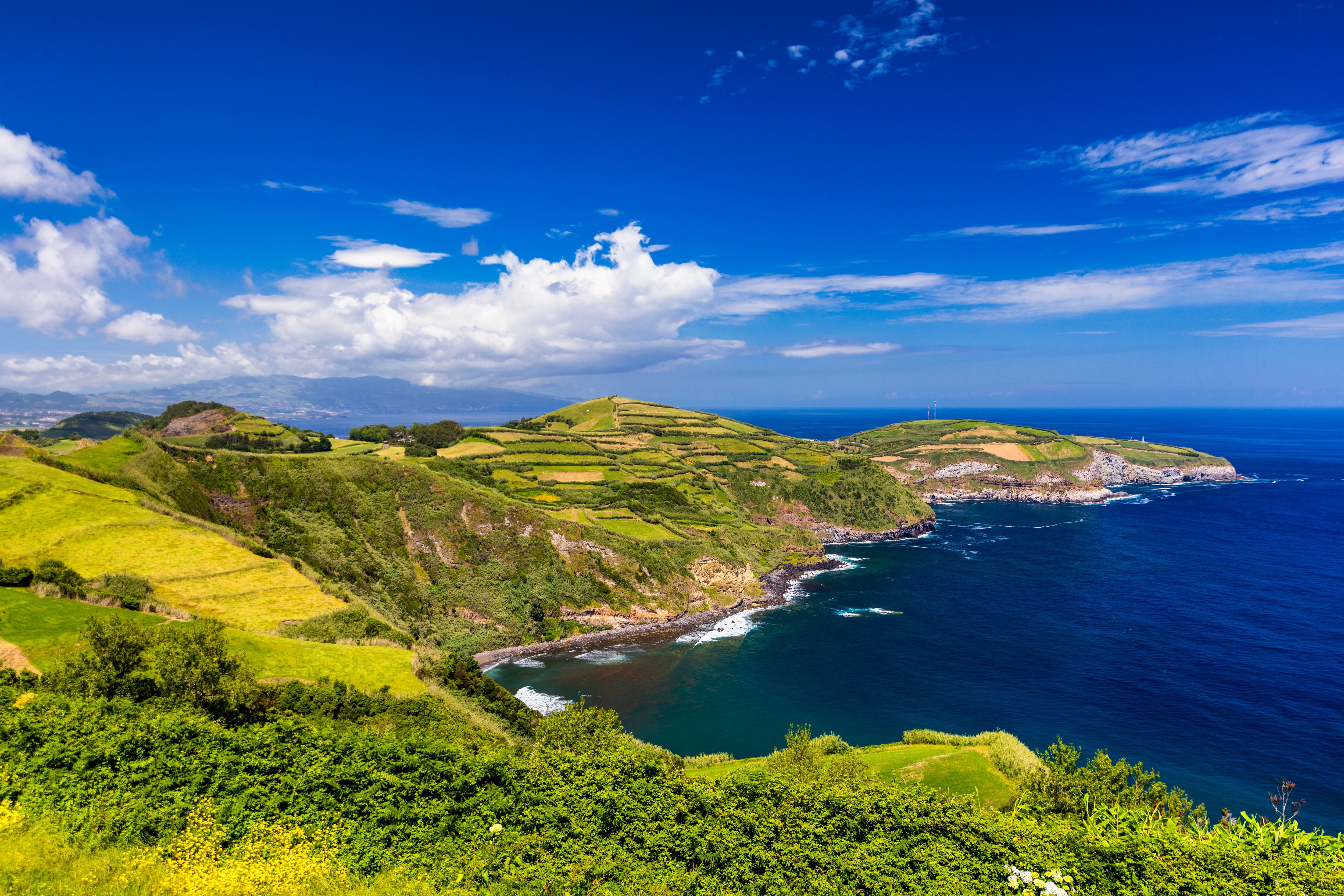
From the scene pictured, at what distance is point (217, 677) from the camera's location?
26984 millimetres

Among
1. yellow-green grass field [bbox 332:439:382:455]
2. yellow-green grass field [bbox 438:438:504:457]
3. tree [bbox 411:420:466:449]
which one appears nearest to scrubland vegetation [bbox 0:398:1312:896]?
yellow-green grass field [bbox 332:439:382:455]

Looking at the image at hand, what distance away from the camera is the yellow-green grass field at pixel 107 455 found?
65.3 metres

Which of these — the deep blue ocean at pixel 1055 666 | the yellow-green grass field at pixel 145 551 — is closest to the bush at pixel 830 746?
the deep blue ocean at pixel 1055 666

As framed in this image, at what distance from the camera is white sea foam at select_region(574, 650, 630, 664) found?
78.9 metres

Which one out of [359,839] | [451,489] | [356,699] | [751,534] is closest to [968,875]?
[359,839]

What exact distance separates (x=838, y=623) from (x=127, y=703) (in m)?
86.7

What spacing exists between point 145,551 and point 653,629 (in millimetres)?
62023

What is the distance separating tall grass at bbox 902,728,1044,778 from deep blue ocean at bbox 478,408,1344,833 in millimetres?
7927

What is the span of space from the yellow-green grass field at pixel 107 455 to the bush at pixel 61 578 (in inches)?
1118

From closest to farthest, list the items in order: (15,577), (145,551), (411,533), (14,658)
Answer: (14,658), (15,577), (145,551), (411,533)

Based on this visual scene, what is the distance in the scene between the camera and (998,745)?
47938mm

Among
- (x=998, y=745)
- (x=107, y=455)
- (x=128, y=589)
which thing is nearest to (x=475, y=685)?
(x=128, y=589)

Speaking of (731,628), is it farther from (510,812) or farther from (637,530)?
(510,812)

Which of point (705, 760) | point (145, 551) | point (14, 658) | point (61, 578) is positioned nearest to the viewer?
point (14, 658)
